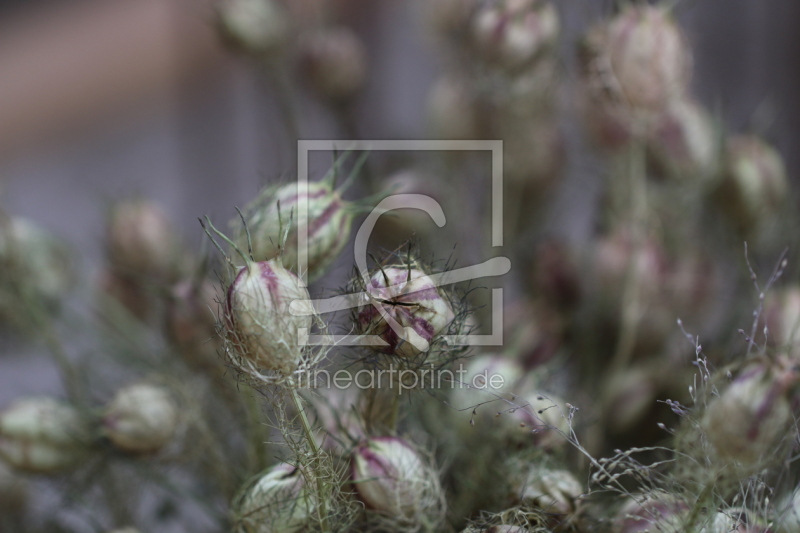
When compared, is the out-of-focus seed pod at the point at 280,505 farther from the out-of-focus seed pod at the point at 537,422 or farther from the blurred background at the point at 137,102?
the blurred background at the point at 137,102

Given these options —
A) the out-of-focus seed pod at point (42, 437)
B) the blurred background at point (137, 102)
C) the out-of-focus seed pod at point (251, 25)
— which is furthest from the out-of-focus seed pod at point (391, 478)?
the blurred background at point (137, 102)

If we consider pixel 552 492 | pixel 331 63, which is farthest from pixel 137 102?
pixel 552 492

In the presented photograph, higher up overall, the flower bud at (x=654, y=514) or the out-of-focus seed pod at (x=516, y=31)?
the out-of-focus seed pod at (x=516, y=31)

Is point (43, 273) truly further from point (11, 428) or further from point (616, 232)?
point (616, 232)

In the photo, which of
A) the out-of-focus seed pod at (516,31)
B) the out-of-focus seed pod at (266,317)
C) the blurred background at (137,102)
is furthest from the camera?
the blurred background at (137,102)

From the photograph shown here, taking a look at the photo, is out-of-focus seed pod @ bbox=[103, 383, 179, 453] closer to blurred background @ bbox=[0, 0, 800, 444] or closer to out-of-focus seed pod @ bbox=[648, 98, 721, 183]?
out-of-focus seed pod @ bbox=[648, 98, 721, 183]

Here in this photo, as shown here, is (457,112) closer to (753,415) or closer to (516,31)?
(516,31)

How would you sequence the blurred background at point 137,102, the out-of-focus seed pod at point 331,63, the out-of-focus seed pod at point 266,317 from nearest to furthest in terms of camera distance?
the out-of-focus seed pod at point 266,317
the out-of-focus seed pod at point 331,63
the blurred background at point 137,102
